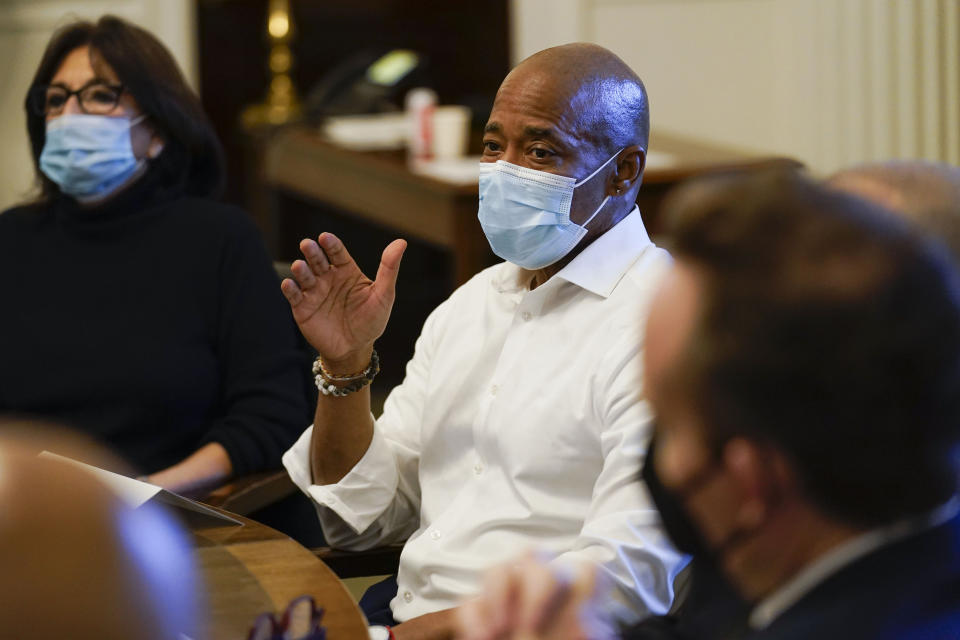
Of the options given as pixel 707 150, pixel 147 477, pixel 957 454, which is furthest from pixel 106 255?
pixel 707 150

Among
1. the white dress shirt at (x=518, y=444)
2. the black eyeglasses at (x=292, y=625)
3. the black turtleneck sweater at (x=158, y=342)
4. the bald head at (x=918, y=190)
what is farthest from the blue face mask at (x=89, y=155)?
the bald head at (x=918, y=190)

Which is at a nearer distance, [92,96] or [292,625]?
[292,625]

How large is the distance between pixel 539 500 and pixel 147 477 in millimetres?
787

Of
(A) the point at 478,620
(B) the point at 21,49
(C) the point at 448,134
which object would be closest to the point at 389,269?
(A) the point at 478,620

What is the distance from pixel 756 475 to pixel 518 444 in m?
0.79

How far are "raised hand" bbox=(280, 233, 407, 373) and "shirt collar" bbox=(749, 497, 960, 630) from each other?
868 mm

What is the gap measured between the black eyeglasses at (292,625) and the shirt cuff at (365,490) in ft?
1.62

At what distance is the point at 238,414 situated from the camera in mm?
2107

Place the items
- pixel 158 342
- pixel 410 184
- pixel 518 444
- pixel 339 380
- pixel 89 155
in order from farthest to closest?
pixel 410 184, pixel 89 155, pixel 158 342, pixel 339 380, pixel 518 444

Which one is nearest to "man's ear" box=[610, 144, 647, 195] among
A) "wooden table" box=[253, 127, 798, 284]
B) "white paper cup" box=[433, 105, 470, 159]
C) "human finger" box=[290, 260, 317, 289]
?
"human finger" box=[290, 260, 317, 289]

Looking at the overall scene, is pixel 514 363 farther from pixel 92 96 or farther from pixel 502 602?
pixel 92 96

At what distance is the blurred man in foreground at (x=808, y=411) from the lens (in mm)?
746

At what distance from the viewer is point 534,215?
5.44ft

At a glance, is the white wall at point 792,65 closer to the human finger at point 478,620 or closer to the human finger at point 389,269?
the human finger at point 389,269
